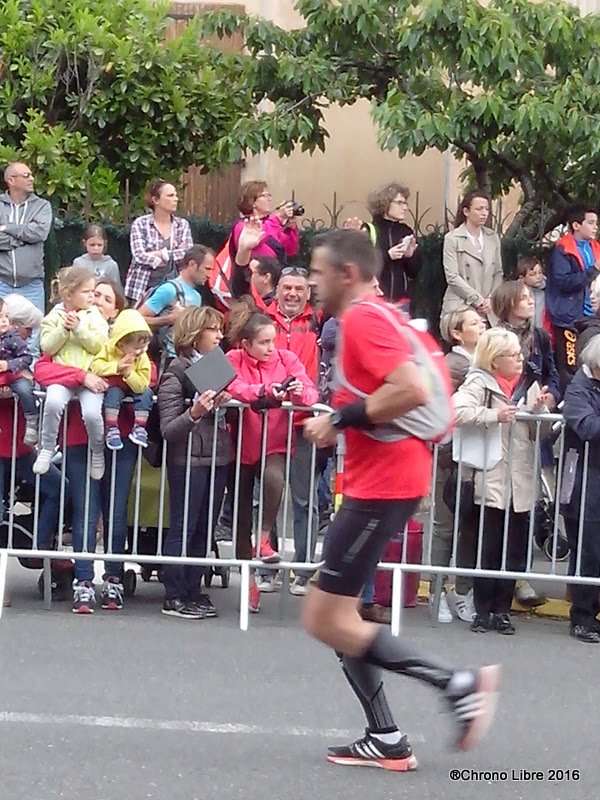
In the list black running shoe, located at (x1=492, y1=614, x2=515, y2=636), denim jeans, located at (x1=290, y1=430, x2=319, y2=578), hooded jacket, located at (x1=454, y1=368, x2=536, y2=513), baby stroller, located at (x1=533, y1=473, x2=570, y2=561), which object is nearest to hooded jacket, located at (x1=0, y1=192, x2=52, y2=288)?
denim jeans, located at (x1=290, y1=430, x2=319, y2=578)

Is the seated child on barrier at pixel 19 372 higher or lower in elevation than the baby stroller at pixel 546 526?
higher

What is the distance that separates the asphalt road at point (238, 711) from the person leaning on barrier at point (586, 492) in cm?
20

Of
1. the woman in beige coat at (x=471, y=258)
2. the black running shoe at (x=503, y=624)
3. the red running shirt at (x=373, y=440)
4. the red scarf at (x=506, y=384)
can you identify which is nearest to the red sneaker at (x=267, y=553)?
the black running shoe at (x=503, y=624)

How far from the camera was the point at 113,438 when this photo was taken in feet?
29.8

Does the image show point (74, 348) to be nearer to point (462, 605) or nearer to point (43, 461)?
point (43, 461)

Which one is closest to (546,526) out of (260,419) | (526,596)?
(526,596)

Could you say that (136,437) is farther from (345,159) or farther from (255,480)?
(345,159)

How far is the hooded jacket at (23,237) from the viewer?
39.7 ft

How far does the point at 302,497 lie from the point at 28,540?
164cm

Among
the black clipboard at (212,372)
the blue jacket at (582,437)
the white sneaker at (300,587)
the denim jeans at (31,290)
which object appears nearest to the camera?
the black clipboard at (212,372)

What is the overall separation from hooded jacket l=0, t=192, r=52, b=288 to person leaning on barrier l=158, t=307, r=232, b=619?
10.5ft

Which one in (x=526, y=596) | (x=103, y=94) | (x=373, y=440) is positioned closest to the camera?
(x=373, y=440)

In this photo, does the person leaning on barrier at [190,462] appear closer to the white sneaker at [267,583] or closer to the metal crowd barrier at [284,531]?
the metal crowd barrier at [284,531]

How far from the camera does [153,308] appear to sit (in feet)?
36.4
